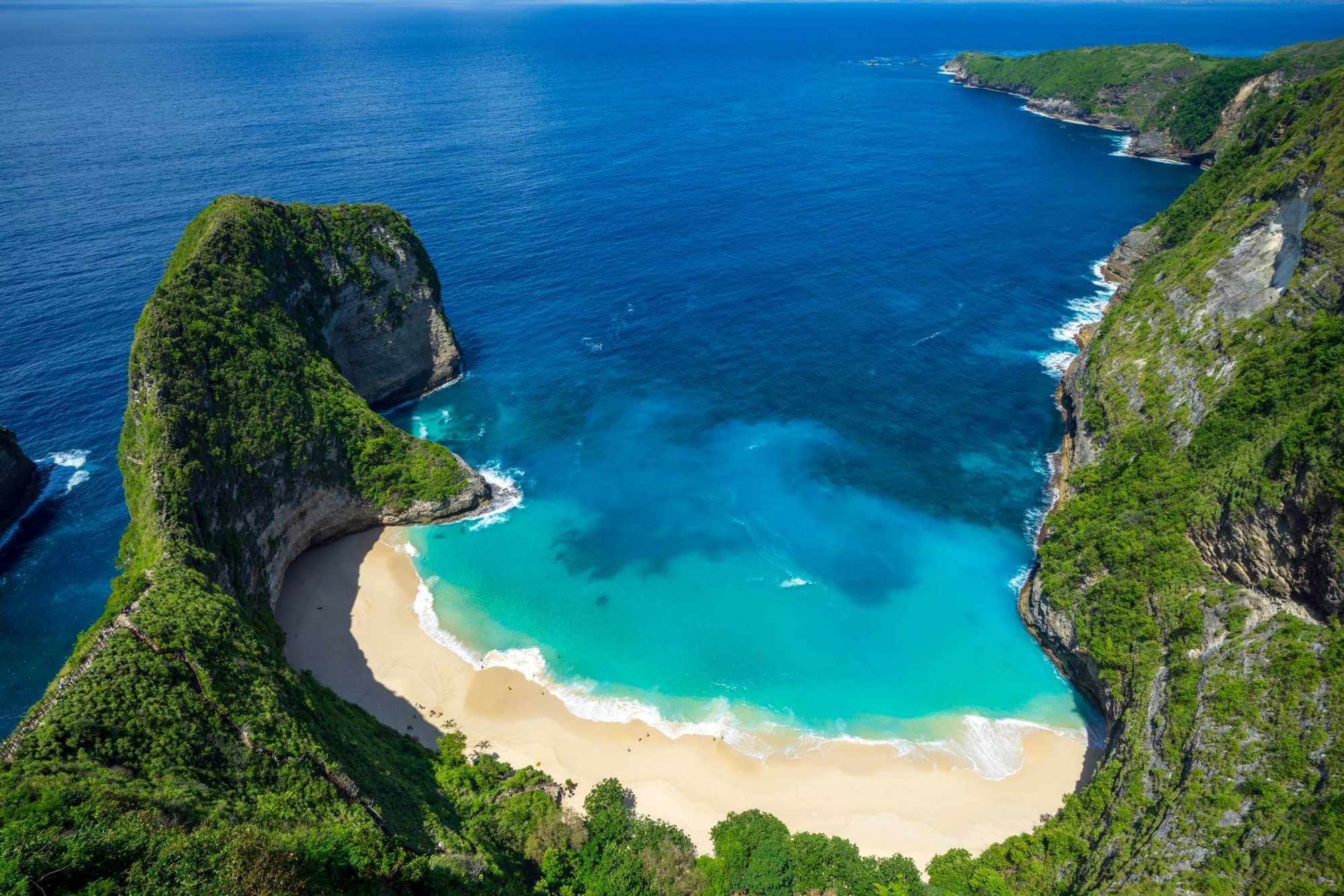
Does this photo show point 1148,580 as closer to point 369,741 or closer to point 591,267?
point 369,741

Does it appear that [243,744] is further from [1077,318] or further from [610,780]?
[1077,318]

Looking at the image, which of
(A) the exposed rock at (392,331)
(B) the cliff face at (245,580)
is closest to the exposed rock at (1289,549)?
(B) the cliff face at (245,580)

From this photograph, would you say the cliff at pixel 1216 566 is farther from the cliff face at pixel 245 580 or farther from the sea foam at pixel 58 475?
the sea foam at pixel 58 475

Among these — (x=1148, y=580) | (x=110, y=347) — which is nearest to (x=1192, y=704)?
(x=1148, y=580)

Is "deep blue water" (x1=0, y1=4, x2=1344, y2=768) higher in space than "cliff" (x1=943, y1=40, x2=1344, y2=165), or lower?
lower

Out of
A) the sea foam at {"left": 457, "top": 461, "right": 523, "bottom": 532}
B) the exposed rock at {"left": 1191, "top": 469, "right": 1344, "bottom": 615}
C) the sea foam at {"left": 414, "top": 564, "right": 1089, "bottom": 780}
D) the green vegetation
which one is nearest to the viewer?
the green vegetation

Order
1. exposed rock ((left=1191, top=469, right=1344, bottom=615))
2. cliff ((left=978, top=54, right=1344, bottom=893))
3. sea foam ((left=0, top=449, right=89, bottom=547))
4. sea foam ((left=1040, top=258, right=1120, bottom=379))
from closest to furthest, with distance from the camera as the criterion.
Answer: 1. cliff ((left=978, top=54, right=1344, bottom=893))
2. exposed rock ((left=1191, top=469, right=1344, bottom=615))
3. sea foam ((left=0, top=449, right=89, bottom=547))
4. sea foam ((left=1040, top=258, right=1120, bottom=379))

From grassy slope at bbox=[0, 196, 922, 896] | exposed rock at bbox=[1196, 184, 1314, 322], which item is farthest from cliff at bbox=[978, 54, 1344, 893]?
grassy slope at bbox=[0, 196, 922, 896]

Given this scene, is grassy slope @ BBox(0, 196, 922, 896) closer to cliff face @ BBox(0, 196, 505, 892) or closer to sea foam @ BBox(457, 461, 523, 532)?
cliff face @ BBox(0, 196, 505, 892)
